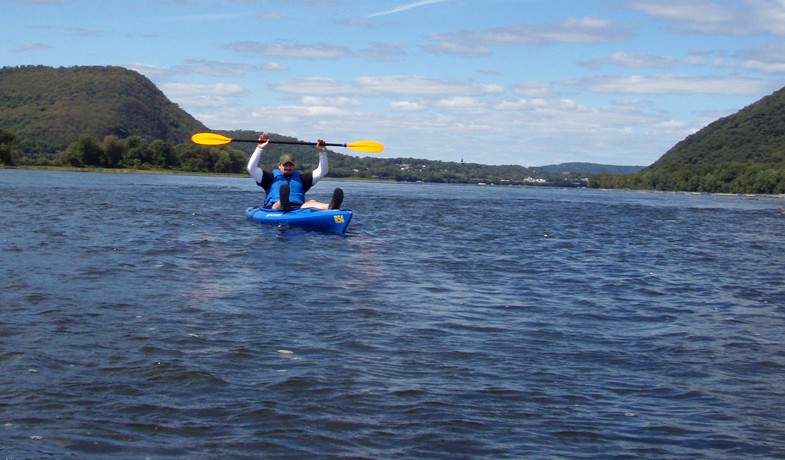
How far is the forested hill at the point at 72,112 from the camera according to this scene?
158 meters

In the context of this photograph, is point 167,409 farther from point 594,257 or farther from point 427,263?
point 594,257

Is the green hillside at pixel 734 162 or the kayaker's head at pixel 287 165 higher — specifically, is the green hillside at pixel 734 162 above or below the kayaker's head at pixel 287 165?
above

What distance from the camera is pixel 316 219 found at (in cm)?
2203

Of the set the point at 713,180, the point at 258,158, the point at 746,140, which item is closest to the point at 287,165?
the point at 258,158

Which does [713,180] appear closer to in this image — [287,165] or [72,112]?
[72,112]

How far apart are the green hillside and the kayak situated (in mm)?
108824

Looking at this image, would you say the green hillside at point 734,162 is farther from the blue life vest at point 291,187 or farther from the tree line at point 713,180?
the blue life vest at point 291,187

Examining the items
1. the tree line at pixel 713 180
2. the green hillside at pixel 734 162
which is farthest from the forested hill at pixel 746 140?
the tree line at pixel 713 180

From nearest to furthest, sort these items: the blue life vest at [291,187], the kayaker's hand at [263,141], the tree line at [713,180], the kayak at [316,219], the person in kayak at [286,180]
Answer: the kayak at [316,219], the kayaker's hand at [263,141], the person in kayak at [286,180], the blue life vest at [291,187], the tree line at [713,180]

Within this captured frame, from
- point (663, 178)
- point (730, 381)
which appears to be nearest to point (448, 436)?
point (730, 381)

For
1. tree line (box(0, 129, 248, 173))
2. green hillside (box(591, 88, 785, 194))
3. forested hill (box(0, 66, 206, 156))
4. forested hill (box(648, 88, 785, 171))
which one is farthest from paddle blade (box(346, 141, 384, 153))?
forested hill (box(648, 88, 785, 171))

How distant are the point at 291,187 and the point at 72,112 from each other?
6381 inches

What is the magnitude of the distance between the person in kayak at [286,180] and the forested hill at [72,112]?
13068 centimetres

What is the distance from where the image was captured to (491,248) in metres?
20.8
